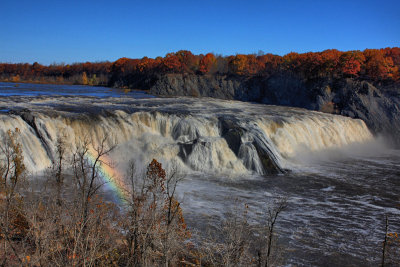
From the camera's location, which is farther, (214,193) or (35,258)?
(214,193)

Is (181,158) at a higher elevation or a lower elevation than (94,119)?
lower

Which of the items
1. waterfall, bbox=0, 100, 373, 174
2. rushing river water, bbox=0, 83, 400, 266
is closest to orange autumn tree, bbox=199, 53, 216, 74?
rushing river water, bbox=0, 83, 400, 266

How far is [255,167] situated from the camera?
21469mm

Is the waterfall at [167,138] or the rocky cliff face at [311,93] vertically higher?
the rocky cliff face at [311,93]

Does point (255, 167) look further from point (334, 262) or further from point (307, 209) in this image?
point (334, 262)

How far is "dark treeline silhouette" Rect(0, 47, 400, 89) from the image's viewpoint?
5153 centimetres

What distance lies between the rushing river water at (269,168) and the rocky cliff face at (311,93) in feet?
39.8

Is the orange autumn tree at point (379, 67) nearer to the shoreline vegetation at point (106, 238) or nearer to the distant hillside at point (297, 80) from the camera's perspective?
the distant hillside at point (297, 80)

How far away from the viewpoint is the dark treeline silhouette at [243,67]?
51531 mm

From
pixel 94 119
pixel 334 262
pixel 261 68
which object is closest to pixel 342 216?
pixel 334 262

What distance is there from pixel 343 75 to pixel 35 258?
50.9 meters

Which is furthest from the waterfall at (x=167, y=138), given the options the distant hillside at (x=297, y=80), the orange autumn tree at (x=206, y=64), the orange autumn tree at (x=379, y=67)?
the orange autumn tree at (x=206, y=64)

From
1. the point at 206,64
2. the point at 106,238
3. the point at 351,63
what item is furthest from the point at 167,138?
the point at 206,64

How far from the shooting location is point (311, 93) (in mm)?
50062
